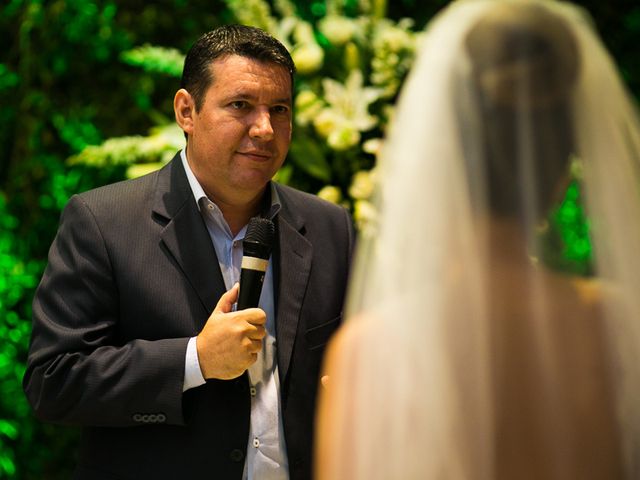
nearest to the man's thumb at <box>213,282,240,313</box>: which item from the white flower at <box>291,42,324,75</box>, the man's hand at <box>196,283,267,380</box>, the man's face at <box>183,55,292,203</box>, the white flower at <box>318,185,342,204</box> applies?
the man's hand at <box>196,283,267,380</box>

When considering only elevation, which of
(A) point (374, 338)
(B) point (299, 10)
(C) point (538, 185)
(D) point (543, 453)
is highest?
(B) point (299, 10)

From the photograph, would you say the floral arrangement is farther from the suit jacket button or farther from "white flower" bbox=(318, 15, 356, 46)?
the suit jacket button

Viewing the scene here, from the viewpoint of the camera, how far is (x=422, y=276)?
1273mm

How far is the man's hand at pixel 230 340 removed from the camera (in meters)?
1.98

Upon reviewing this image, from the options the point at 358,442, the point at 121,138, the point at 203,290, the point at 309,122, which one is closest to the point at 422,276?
the point at 358,442

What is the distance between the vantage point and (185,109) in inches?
97.1

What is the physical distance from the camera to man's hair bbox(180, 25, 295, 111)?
2371 millimetres

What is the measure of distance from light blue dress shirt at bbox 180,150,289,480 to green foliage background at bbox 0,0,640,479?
2124mm

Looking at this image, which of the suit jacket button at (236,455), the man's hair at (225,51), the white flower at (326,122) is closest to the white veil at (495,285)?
the suit jacket button at (236,455)

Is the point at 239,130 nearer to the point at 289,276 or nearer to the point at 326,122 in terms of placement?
the point at 289,276

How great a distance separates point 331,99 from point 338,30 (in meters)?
0.36

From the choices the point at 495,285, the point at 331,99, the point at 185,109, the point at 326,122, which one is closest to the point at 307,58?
the point at 331,99

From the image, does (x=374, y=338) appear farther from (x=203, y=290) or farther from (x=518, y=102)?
(x=203, y=290)

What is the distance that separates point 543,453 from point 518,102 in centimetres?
45
